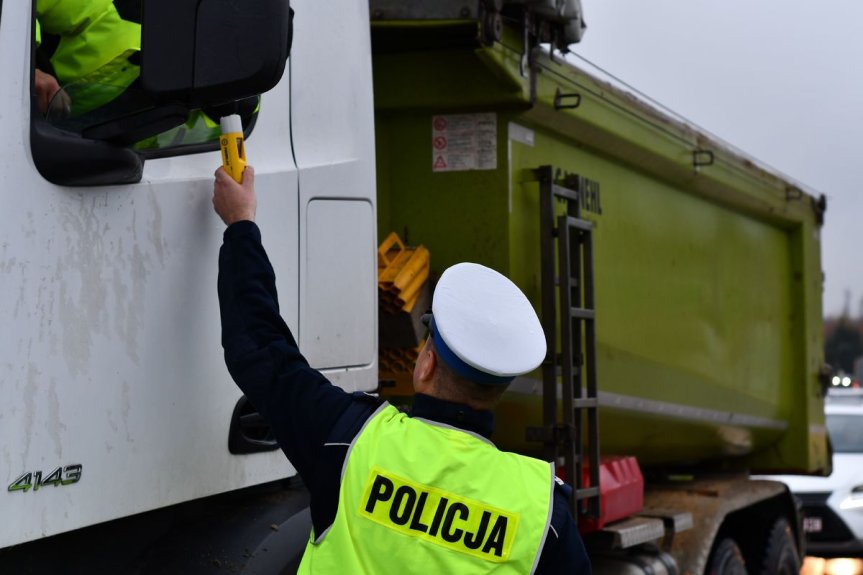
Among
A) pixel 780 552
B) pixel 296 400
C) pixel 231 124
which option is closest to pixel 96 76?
pixel 231 124

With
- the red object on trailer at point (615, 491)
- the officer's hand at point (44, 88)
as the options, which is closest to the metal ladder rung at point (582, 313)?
the red object on trailer at point (615, 491)

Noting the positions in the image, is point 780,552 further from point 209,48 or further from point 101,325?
point 209,48

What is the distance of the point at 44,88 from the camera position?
2.03 meters

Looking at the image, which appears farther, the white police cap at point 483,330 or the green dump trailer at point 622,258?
the green dump trailer at point 622,258

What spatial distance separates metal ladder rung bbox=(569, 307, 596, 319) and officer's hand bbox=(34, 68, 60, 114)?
2425 millimetres

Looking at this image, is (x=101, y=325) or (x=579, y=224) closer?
(x=101, y=325)

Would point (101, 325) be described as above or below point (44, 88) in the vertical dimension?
below

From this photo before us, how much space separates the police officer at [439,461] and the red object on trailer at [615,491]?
7.94ft

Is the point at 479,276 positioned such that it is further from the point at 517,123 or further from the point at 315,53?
the point at 517,123

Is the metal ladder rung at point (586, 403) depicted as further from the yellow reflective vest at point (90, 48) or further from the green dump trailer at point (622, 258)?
the yellow reflective vest at point (90, 48)

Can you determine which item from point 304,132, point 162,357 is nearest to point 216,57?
point 162,357

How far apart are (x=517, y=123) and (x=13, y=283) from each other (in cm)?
249

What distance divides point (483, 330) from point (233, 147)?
67cm

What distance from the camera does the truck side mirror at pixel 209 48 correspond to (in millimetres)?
1943
